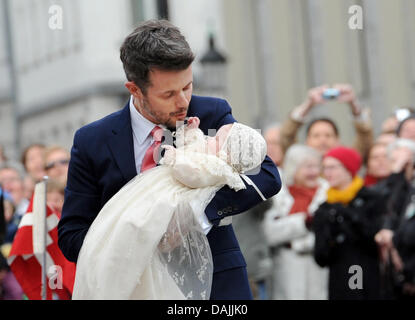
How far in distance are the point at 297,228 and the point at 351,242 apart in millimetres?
500

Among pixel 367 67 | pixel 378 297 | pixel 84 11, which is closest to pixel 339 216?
pixel 378 297

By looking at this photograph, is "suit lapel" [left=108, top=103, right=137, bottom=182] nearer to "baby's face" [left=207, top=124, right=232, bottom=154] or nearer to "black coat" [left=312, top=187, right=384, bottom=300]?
"baby's face" [left=207, top=124, right=232, bottom=154]

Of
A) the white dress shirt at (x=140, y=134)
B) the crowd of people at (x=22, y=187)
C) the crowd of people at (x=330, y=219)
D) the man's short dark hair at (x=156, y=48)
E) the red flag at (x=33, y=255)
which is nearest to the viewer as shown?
the man's short dark hair at (x=156, y=48)

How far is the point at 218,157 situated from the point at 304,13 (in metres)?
17.3

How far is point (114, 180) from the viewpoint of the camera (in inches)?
176

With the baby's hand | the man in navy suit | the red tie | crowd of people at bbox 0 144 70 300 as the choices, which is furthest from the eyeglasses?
the baby's hand

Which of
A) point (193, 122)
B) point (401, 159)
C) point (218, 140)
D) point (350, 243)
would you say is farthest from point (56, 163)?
point (218, 140)

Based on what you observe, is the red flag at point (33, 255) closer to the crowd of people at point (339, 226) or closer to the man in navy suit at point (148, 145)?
the man in navy suit at point (148, 145)

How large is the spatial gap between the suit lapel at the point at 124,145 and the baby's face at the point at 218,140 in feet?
1.06

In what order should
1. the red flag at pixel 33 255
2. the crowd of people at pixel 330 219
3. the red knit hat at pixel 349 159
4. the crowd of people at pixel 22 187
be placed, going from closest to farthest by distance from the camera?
the red flag at pixel 33 255, the crowd of people at pixel 22 187, the crowd of people at pixel 330 219, the red knit hat at pixel 349 159

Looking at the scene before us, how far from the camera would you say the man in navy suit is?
4.27 metres

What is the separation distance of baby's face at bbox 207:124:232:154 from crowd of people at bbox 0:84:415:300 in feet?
11.5

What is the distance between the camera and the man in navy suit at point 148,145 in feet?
14.0

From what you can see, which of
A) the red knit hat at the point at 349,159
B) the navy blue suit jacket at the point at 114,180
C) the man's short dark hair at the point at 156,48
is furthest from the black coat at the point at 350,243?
the man's short dark hair at the point at 156,48
